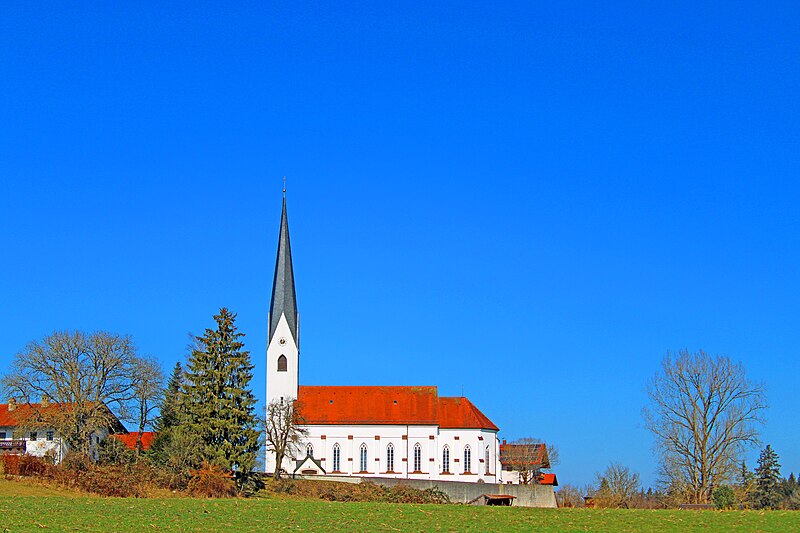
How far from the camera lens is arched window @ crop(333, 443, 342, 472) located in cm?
8750

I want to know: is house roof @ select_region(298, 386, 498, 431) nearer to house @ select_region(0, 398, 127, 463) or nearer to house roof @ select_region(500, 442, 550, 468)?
house roof @ select_region(500, 442, 550, 468)

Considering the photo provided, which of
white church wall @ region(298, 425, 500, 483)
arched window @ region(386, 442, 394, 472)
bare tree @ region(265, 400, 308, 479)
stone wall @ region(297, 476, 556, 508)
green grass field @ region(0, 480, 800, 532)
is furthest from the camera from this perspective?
arched window @ region(386, 442, 394, 472)

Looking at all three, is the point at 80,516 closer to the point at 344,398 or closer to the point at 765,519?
the point at 765,519

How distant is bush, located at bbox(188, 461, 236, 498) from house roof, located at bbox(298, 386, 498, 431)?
38.5 metres

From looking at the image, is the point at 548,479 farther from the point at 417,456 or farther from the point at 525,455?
the point at 417,456

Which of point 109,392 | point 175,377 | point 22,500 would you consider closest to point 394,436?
point 175,377

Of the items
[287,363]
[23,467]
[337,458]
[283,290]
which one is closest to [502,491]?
[23,467]

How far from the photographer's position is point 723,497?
50.1 metres

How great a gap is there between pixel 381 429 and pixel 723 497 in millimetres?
42102

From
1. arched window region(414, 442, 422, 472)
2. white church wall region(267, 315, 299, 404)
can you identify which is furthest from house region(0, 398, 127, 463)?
arched window region(414, 442, 422, 472)

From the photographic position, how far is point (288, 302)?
8906 centimetres

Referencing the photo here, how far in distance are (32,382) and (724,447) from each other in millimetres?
39322

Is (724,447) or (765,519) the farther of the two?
(724,447)

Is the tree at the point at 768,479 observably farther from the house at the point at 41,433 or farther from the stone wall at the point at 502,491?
the house at the point at 41,433
